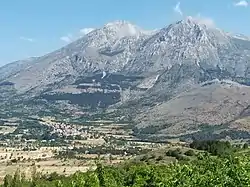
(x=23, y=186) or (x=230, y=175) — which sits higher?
(x=230, y=175)

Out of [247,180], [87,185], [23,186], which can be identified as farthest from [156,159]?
[247,180]

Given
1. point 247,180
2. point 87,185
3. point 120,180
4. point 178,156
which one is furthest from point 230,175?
point 178,156

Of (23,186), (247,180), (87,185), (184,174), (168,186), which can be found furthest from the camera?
(23,186)

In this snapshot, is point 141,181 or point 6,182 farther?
point 6,182

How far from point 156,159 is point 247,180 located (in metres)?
138

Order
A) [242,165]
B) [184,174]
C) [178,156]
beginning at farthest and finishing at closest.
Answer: [178,156], [184,174], [242,165]

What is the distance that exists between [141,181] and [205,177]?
37665mm

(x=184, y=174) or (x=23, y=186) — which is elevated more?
(x=184, y=174)

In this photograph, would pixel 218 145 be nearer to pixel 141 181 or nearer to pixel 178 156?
pixel 178 156

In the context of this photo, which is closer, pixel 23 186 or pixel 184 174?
pixel 184 174

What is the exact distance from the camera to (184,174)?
6538cm

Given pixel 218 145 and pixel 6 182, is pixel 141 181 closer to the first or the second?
pixel 6 182

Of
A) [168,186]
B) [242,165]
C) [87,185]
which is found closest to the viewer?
[242,165]

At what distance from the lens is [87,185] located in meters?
84.7
